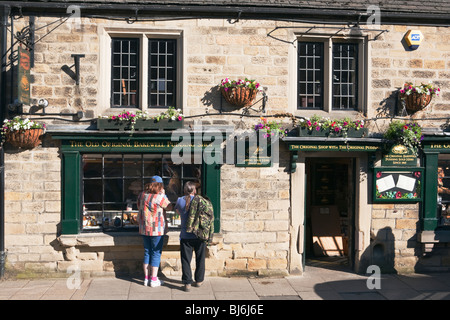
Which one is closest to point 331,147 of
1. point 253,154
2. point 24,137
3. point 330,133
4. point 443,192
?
point 330,133

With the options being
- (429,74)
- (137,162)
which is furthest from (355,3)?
(137,162)

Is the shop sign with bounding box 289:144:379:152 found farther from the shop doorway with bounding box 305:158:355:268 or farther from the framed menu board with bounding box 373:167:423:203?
the shop doorway with bounding box 305:158:355:268

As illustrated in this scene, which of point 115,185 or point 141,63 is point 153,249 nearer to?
point 115,185

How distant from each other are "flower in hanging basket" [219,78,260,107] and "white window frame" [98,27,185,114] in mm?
827

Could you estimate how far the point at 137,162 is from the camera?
8688mm

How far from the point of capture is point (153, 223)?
7852mm

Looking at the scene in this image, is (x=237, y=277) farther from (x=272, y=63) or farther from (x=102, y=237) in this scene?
(x=272, y=63)

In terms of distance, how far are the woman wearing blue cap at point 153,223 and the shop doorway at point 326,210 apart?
4.00m

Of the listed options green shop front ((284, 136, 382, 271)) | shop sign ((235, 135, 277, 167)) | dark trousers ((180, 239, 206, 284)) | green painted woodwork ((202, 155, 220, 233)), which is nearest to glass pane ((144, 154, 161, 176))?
green painted woodwork ((202, 155, 220, 233))

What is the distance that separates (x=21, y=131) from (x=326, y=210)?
6902mm

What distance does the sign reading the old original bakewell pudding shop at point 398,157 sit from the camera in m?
8.86

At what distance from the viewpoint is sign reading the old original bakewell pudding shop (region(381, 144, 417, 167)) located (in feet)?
29.1

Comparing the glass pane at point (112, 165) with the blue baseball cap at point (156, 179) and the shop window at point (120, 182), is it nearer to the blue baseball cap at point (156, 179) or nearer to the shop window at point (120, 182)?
the shop window at point (120, 182)

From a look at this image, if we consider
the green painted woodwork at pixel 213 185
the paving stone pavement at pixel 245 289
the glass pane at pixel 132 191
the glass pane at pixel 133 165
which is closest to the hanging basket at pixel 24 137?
the glass pane at pixel 133 165
